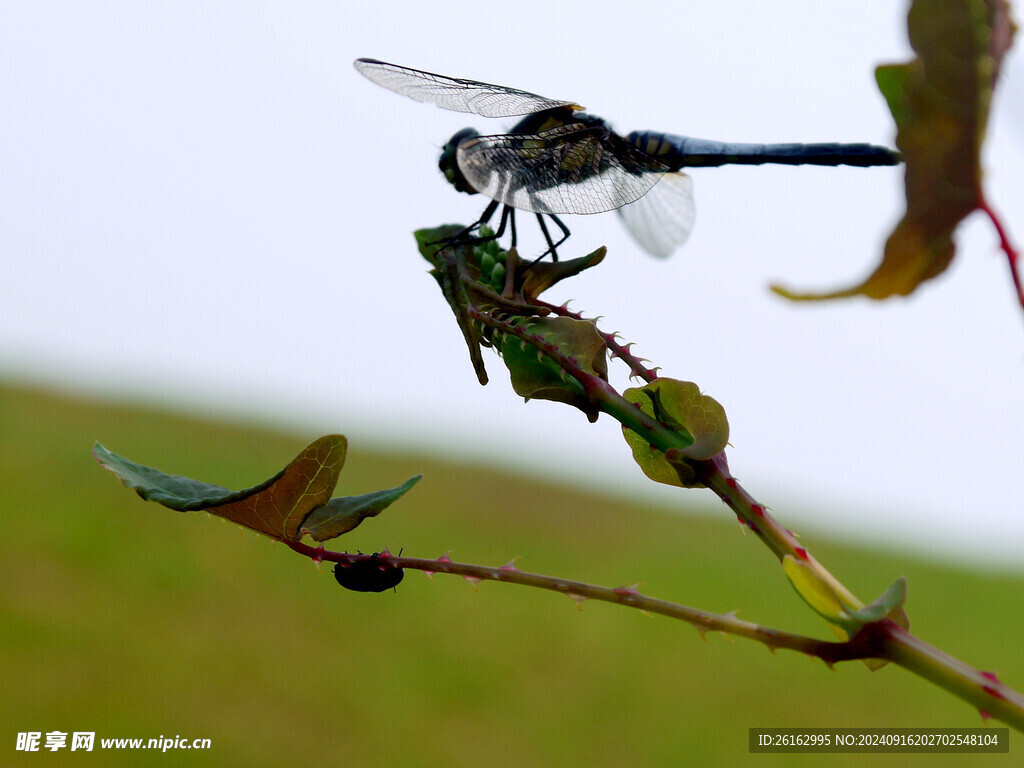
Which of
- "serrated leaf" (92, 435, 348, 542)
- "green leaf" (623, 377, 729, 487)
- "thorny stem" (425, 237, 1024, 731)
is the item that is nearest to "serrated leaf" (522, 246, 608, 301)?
"thorny stem" (425, 237, 1024, 731)

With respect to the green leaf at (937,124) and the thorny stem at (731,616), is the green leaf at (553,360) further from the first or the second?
the green leaf at (937,124)

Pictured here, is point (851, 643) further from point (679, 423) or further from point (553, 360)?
point (553, 360)

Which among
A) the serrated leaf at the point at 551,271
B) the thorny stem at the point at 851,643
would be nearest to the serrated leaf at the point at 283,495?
the thorny stem at the point at 851,643

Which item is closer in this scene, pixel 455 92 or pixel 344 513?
pixel 344 513

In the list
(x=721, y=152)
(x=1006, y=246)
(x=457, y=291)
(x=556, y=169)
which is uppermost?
(x=721, y=152)

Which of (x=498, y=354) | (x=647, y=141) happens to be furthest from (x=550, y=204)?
(x=498, y=354)

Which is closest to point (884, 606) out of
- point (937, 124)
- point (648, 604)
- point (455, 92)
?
point (648, 604)

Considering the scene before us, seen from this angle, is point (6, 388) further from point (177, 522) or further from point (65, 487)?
point (177, 522)
